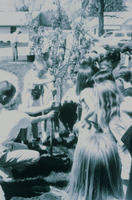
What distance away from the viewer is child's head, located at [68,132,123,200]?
262cm

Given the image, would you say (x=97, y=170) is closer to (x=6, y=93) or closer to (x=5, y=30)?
(x=6, y=93)

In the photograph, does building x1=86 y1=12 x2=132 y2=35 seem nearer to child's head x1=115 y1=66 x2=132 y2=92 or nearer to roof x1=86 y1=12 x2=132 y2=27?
roof x1=86 y1=12 x2=132 y2=27

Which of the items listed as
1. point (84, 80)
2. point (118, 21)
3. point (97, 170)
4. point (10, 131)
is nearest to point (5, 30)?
point (118, 21)

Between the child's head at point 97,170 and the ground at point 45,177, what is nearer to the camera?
the child's head at point 97,170

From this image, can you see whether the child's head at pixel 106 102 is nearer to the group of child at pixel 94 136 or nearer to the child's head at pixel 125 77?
the group of child at pixel 94 136

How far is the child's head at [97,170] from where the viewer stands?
2617 millimetres

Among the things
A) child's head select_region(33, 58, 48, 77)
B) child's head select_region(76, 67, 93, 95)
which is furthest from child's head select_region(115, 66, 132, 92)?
child's head select_region(33, 58, 48, 77)

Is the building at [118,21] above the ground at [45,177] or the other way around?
above

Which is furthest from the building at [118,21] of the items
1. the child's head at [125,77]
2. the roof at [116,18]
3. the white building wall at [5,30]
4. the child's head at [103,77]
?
the child's head at [103,77]

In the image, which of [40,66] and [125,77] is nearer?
[125,77]

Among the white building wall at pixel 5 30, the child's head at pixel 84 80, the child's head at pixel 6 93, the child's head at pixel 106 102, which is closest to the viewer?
the child's head at pixel 106 102

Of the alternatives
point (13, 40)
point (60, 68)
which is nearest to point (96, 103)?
point (60, 68)

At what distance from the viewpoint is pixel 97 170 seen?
8.58 feet

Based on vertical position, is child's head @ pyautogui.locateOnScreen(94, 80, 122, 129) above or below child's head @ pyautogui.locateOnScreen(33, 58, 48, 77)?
below
